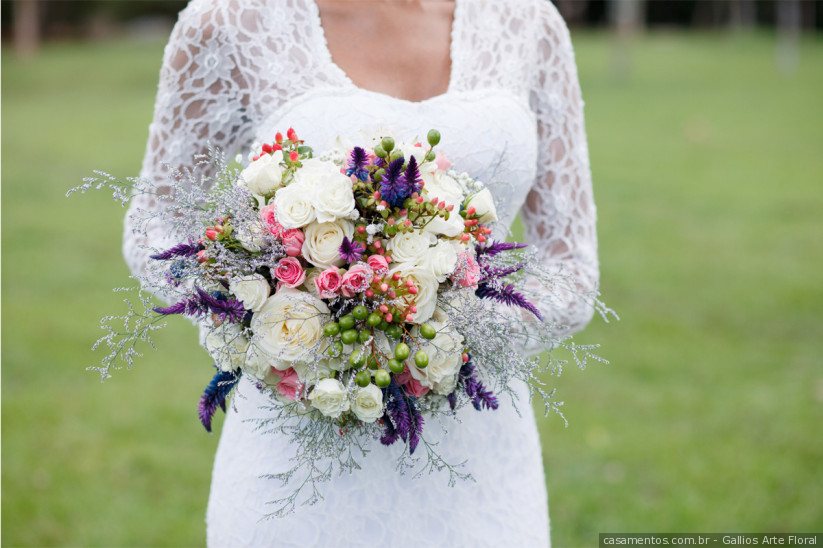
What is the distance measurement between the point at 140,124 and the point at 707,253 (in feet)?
41.2

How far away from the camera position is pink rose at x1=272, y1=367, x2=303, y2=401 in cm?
179

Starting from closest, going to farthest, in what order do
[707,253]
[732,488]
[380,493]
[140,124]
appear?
[380,493] < [732,488] < [707,253] < [140,124]

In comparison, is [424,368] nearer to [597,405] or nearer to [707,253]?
[597,405]

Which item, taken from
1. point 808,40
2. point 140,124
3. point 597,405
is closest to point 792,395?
point 597,405

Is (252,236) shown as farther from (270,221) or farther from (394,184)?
(394,184)

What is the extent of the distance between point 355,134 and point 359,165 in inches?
16.1

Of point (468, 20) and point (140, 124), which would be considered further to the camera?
point (140, 124)

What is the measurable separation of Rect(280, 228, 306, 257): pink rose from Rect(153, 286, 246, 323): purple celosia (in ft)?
0.51

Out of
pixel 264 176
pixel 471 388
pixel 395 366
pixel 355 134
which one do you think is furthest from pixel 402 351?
pixel 355 134

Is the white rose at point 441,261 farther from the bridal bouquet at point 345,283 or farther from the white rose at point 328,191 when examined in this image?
the white rose at point 328,191

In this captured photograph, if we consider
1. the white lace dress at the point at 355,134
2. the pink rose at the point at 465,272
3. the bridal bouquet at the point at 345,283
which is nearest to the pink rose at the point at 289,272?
the bridal bouquet at the point at 345,283

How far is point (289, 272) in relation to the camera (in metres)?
1.70

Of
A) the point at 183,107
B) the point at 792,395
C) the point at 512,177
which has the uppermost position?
the point at 183,107

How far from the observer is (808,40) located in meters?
36.2
